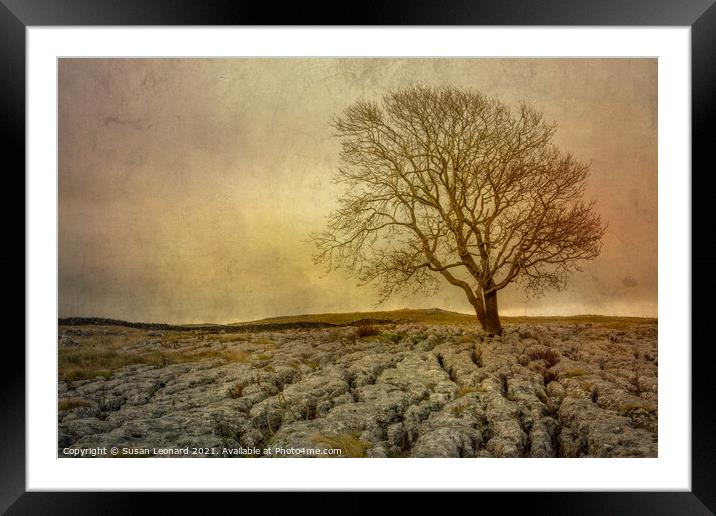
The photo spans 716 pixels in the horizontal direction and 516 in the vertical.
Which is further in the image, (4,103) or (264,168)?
(264,168)

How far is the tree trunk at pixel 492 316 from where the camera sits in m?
4.19

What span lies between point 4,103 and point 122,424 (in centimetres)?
273

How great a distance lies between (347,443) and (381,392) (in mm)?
503

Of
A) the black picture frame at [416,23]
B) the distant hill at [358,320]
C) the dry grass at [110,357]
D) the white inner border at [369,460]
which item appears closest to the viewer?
the black picture frame at [416,23]

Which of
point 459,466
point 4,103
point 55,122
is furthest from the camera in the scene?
point 55,122

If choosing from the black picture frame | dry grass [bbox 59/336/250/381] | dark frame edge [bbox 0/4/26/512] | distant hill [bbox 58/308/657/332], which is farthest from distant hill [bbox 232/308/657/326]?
dark frame edge [bbox 0/4/26/512]

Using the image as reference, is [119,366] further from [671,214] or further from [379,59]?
[671,214]

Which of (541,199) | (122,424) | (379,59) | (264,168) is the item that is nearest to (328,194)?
(264,168)

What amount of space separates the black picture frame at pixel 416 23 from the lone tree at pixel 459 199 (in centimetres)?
80

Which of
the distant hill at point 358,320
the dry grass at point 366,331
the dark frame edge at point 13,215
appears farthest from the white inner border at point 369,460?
the dry grass at point 366,331

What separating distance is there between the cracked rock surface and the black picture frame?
384 mm

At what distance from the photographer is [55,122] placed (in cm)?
412

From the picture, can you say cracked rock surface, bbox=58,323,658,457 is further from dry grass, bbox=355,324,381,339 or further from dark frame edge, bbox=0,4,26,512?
dark frame edge, bbox=0,4,26,512

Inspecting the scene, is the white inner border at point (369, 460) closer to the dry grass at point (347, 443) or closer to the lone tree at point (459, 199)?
the dry grass at point (347, 443)
